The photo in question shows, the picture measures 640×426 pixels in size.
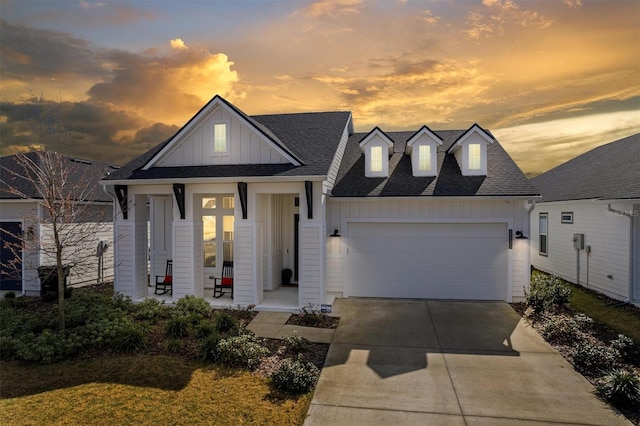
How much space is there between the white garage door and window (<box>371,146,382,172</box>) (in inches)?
89.6

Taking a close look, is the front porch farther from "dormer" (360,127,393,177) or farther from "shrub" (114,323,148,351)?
"dormer" (360,127,393,177)

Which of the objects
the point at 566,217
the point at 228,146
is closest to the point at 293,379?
the point at 228,146

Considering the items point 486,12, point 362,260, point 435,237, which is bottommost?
point 362,260

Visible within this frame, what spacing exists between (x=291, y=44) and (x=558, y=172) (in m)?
17.9

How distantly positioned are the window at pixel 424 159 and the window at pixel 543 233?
27.5 ft

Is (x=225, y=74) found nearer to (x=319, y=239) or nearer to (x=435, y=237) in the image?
(x=319, y=239)

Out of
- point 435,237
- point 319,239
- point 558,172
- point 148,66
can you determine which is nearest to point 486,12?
point 435,237

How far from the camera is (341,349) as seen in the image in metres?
7.72

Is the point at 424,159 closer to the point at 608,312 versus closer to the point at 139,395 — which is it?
the point at 608,312

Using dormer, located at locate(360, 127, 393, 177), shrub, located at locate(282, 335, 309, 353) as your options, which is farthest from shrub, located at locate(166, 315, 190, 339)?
dormer, located at locate(360, 127, 393, 177)

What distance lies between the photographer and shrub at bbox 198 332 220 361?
7129 mm

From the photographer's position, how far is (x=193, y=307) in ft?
31.4

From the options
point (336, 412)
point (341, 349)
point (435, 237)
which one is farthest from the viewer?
point (435, 237)

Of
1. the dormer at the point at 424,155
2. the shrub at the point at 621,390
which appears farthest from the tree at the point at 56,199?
the shrub at the point at 621,390
